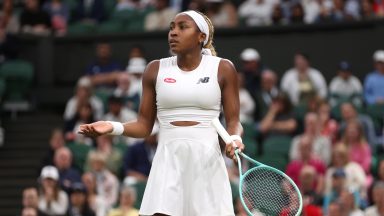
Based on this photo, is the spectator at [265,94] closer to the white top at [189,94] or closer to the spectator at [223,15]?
the spectator at [223,15]

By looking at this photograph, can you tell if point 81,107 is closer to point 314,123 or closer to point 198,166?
point 314,123

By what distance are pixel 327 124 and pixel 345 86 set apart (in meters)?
1.51

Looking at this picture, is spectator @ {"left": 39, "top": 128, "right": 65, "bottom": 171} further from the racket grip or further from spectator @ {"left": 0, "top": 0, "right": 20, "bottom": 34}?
the racket grip

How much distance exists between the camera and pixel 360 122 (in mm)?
13281

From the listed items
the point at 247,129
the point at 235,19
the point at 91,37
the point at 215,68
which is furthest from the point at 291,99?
the point at 215,68

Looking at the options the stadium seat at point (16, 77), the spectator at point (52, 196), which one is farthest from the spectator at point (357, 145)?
the stadium seat at point (16, 77)

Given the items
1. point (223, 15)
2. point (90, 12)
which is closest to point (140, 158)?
point (223, 15)

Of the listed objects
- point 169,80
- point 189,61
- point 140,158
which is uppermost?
point 189,61

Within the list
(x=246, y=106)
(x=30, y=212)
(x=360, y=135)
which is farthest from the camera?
(x=246, y=106)

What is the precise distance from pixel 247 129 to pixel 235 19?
310 centimetres

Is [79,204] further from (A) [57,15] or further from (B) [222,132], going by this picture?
(A) [57,15]

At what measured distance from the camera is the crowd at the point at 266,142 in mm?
12164

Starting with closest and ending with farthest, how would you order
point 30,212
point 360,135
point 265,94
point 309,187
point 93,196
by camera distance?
point 30,212 → point 309,187 → point 93,196 → point 360,135 → point 265,94

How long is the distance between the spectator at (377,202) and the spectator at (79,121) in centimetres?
418
